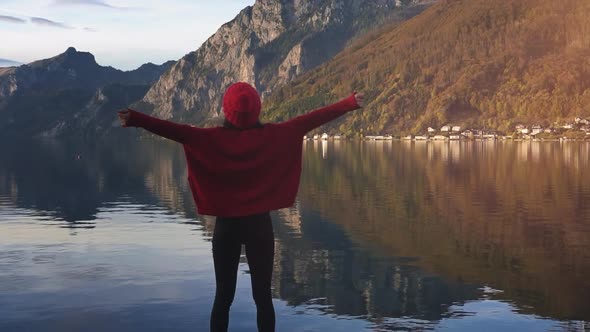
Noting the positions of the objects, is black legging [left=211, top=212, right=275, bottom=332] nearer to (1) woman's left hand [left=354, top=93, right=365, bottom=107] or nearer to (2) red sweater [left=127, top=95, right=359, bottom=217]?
(2) red sweater [left=127, top=95, right=359, bottom=217]

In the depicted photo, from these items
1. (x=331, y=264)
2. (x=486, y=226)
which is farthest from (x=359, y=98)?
(x=486, y=226)

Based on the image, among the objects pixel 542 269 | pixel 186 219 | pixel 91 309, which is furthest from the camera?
pixel 186 219

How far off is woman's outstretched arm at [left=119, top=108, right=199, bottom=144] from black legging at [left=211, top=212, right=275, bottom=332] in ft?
4.22

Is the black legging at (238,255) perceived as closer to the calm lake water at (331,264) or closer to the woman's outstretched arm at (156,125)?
the woman's outstretched arm at (156,125)

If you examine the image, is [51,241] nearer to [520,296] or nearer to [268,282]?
[520,296]

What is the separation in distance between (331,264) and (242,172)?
17.5m

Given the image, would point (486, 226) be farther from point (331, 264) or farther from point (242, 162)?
point (242, 162)

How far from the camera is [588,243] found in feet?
108

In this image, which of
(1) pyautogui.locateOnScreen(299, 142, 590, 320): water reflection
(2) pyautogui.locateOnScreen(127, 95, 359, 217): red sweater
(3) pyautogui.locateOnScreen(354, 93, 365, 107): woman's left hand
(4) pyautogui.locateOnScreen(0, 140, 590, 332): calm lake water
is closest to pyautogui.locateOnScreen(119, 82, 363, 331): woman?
(2) pyautogui.locateOnScreen(127, 95, 359, 217): red sweater

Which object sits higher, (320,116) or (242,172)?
(320,116)

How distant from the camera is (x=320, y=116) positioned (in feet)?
36.8

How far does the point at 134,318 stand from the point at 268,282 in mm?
8332

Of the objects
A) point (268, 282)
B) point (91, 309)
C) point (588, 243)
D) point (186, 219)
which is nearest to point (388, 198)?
point (186, 219)

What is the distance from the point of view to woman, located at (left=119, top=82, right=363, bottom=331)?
1088 cm
